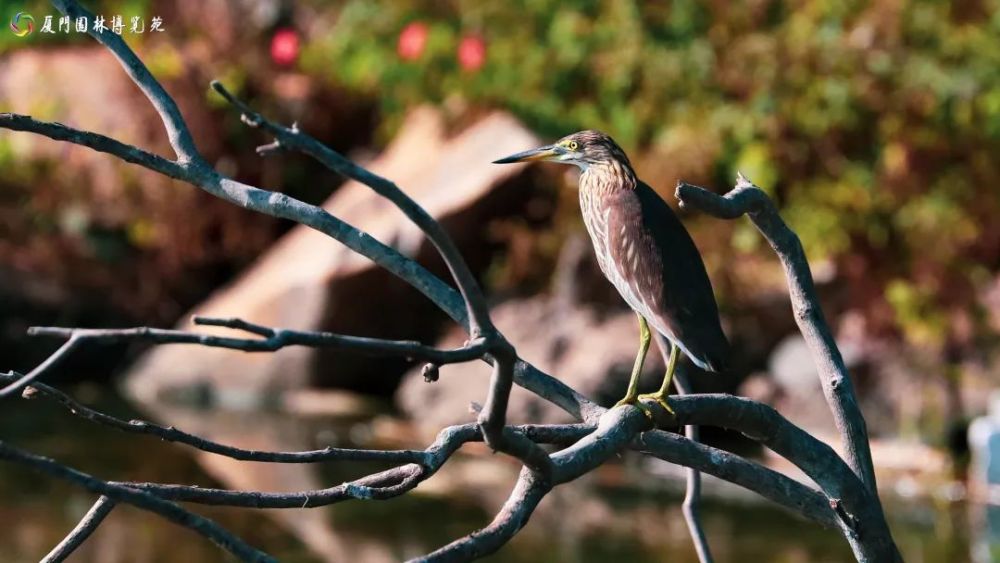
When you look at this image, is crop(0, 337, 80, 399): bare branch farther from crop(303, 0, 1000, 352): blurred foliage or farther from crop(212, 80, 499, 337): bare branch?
crop(303, 0, 1000, 352): blurred foliage

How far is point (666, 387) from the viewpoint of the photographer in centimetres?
235

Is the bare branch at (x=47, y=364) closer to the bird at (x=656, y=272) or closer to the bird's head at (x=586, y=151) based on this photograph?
the bird at (x=656, y=272)

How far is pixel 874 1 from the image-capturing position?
30.2 feet

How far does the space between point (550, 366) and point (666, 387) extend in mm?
5756

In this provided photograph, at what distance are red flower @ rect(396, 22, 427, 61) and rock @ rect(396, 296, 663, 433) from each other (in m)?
2.40

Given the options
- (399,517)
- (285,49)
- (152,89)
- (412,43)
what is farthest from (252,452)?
(285,49)

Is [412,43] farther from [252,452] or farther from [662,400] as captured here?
[252,452]

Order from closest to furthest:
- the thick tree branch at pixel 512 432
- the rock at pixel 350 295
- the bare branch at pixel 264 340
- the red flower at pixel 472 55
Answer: the bare branch at pixel 264 340
the thick tree branch at pixel 512 432
the rock at pixel 350 295
the red flower at pixel 472 55

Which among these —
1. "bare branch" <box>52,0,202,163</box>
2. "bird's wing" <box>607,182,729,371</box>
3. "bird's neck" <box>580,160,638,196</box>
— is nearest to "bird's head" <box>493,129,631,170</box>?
"bird's neck" <box>580,160,638,196</box>

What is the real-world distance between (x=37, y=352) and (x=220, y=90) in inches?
337

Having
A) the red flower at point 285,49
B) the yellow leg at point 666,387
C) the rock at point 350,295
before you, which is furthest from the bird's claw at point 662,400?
the red flower at point 285,49

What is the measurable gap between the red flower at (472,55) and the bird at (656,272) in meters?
7.06

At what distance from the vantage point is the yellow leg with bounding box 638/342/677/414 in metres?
2.09

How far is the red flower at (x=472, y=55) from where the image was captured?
10.0 m
